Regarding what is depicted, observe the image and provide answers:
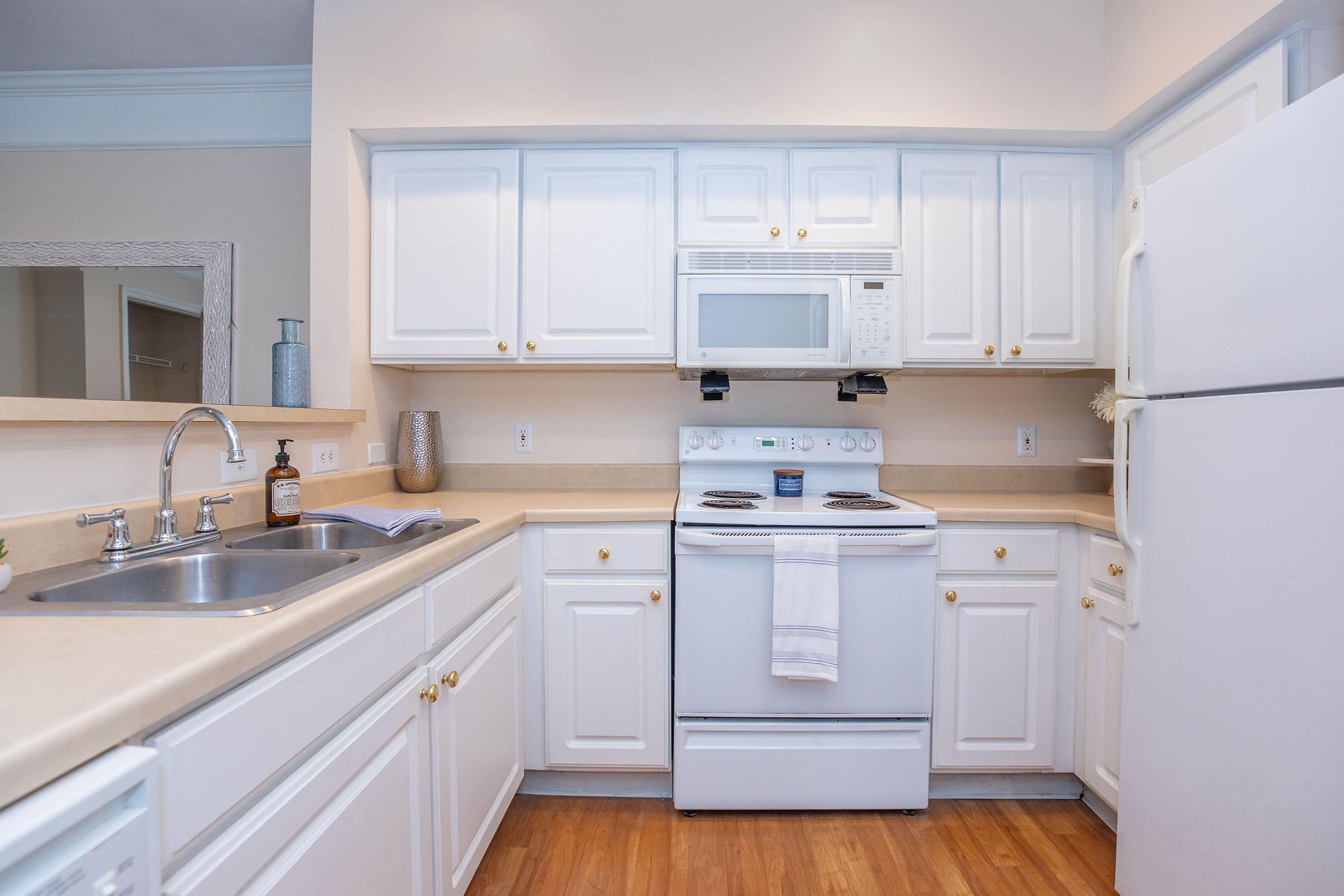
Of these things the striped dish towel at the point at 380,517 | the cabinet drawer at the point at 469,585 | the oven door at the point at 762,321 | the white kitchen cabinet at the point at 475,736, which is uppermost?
the oven door at the point at 762,321

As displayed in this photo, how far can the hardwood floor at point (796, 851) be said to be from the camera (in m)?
1.54

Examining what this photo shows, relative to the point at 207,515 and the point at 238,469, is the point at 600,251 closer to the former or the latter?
the point at 238,469

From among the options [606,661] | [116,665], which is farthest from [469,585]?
[116,665]

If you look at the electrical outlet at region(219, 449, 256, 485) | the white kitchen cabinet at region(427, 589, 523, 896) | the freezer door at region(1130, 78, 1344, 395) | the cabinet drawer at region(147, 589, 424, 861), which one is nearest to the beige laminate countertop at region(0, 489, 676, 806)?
the cabinet drawer at region(147, 589, 424, 861)

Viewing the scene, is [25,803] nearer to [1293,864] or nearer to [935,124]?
[1293,864]

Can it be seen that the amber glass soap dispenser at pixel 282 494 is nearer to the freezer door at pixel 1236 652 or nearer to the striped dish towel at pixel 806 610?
the striped dish towel at pixel 806 610

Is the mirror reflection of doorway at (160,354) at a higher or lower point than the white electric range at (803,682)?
higher

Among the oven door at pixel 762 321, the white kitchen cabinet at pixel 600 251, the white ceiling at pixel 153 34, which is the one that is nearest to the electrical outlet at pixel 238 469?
the white kitchen cabinet at pixel 600 251

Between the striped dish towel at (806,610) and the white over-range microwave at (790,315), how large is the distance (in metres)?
0.63

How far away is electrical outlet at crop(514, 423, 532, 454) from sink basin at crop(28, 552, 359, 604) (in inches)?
48.8

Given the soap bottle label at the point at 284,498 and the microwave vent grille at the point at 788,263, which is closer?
the soap bottle label at the point at 284,498

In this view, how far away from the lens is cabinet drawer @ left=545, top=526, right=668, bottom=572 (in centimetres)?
A: 185

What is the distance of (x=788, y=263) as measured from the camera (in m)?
2.07

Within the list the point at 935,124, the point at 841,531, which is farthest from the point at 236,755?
the point at 935,124
